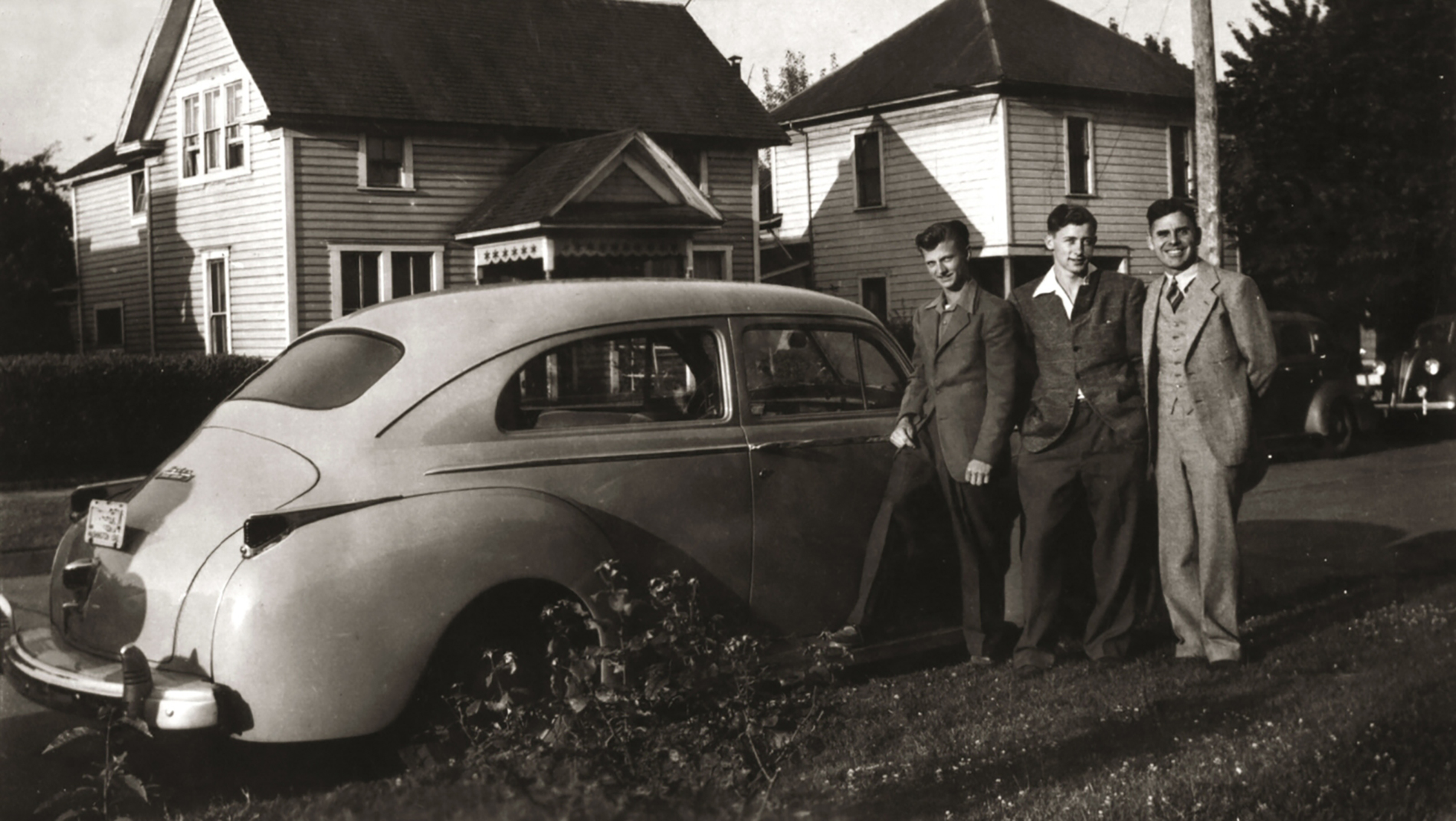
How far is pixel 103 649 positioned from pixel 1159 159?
67.7 feet

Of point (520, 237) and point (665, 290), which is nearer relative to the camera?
point (665, 290)

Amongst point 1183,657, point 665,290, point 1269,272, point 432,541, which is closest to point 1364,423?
point 1269,272

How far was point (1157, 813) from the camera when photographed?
4.05 metres

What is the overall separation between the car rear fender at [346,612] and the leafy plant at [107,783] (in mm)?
320

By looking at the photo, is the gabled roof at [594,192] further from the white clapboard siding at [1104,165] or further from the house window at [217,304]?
the white clapboard siding at [1104,165]

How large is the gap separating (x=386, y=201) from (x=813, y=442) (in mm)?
19895

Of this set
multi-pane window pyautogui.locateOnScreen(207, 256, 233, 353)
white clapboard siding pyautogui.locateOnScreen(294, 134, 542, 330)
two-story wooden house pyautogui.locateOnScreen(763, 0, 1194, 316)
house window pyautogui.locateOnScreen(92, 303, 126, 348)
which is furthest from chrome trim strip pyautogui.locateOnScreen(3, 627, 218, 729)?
house window pyautogui.locateOnScreen(92, 303, 126, 348)

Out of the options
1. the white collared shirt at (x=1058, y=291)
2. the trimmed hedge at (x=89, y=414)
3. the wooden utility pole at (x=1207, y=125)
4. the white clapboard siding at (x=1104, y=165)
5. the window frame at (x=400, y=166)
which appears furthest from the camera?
the window frame at (x=400, y=166)

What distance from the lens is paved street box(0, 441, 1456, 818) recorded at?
5.40 meters

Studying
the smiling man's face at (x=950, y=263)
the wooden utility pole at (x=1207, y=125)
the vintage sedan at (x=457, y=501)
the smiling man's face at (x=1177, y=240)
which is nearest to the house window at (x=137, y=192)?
the wooden utility pole at (x=1207, y=125)

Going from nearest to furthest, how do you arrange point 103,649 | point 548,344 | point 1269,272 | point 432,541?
1. point 432,541
2. point 103,649
3. point 548,344
4. point 1269,272

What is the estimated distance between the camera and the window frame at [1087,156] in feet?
71.4

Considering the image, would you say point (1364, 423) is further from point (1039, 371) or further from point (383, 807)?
point (383, 807)

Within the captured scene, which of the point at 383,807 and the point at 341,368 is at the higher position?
the point at 341,368
